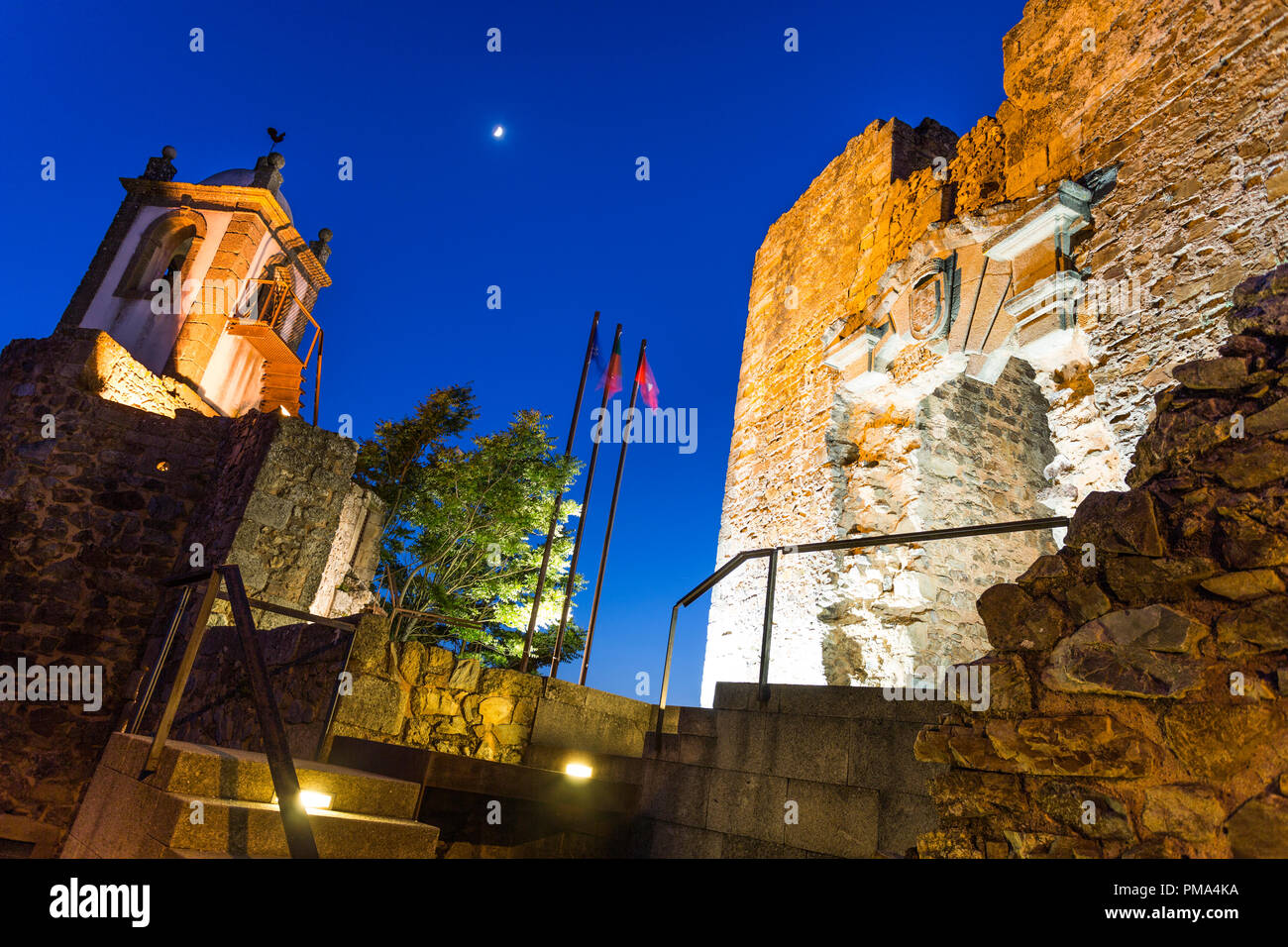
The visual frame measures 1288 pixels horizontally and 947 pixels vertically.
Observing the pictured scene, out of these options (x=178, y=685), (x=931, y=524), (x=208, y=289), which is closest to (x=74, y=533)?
(x=178, y=685)

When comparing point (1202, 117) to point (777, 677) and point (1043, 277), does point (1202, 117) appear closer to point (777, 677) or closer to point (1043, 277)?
point (1043, 277)

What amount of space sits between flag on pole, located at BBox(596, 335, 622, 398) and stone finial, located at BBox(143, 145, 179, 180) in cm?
1562

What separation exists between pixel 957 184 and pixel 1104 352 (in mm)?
2790

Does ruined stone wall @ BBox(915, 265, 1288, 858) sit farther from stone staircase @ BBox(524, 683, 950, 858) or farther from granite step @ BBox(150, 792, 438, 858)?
granite step @ BBox(150, 792, 438, 858)

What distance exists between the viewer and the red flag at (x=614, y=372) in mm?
8531

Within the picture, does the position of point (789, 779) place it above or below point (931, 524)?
below

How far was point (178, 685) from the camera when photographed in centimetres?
304

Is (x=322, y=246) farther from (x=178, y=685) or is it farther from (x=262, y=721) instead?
(x=262, y=721)

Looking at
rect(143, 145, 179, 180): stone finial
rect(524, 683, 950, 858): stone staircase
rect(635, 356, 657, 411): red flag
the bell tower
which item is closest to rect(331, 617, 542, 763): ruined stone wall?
rect(524, 683, 950, 858): stone staircase

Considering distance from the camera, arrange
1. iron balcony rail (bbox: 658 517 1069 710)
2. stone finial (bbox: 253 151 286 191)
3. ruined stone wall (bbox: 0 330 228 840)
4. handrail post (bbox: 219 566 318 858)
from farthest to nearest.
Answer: stone finial (bbox: 253 151 286 191), ruined stone wall (bbox: 0 330 228 840), iron balcony rail (bbox: 658 517 1069 710), handrail post (bbox: 219 566 318 858)

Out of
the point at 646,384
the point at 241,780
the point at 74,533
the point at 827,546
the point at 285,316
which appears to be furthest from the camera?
the point at 285,316

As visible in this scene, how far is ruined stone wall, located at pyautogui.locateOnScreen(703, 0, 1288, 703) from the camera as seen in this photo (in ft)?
13.9

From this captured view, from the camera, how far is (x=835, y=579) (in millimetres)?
6480

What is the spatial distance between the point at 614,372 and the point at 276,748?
6767 millimetres
